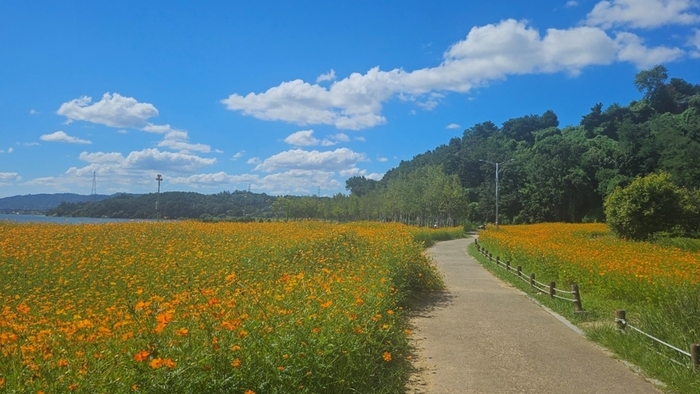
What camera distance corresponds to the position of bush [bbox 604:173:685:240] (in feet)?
88.2

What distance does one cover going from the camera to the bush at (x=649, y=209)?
26.9 m

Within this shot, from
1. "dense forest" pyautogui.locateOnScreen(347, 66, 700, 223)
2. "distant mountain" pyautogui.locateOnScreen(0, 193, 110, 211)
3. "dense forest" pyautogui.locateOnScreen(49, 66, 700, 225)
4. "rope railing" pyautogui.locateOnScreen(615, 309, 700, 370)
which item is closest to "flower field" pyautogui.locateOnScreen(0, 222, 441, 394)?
"rope railing" pyautogui.locateOnScreen(615, 309, 700, 370)

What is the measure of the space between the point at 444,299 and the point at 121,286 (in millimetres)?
7255

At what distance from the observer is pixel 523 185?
74875 millimetres

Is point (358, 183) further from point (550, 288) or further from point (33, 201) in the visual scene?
point (550, 288)

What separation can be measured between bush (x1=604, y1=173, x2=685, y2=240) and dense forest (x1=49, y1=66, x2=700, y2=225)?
19703 mm

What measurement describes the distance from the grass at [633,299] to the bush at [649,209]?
7674mm

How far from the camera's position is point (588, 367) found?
717cm

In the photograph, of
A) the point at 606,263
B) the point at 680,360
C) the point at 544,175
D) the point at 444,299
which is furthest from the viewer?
the point at 544,175

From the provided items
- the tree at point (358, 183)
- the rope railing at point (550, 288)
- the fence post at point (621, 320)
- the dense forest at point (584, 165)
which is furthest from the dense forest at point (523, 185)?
the fence post at point (621, 320)

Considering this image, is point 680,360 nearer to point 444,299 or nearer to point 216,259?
point 444,299

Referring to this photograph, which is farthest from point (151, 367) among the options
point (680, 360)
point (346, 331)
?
point (680, 360)

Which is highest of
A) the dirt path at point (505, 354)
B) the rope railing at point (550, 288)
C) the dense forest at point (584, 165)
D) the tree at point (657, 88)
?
the tree at point (657, 88)

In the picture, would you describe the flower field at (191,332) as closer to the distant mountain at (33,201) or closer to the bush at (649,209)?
the bush at (649,209)
